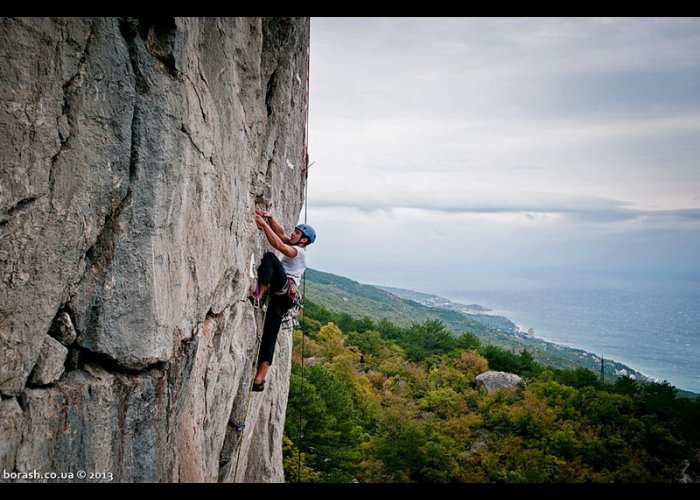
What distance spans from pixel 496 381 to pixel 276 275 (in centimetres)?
3664

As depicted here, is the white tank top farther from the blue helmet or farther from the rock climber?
the blue helmet

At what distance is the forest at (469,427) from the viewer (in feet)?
85.8

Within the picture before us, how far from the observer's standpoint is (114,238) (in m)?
4.38

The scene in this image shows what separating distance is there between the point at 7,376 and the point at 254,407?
6.49m

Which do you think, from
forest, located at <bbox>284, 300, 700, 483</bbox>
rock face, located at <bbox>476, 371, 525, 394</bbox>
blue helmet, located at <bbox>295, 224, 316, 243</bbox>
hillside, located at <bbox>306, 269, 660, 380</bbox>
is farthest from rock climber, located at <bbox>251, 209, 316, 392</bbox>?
hillside, located at <bbox>306, 269, 660, 380</bbox>

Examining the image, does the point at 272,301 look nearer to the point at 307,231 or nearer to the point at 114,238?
the point at 307,231

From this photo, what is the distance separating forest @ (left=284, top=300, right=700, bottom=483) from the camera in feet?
85.8

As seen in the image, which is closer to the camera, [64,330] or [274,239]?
[64,330]

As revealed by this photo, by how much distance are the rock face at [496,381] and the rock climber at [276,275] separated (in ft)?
114

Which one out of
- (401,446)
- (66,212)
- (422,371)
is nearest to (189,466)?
(66,212)

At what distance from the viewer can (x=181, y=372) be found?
529cm

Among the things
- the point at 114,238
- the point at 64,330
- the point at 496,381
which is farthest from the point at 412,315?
the point at 64,330

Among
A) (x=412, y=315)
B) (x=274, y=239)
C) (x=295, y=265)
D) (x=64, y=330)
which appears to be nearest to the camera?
(x=64, y=330)

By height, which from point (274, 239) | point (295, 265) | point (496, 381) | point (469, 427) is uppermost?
point (274, 239)
